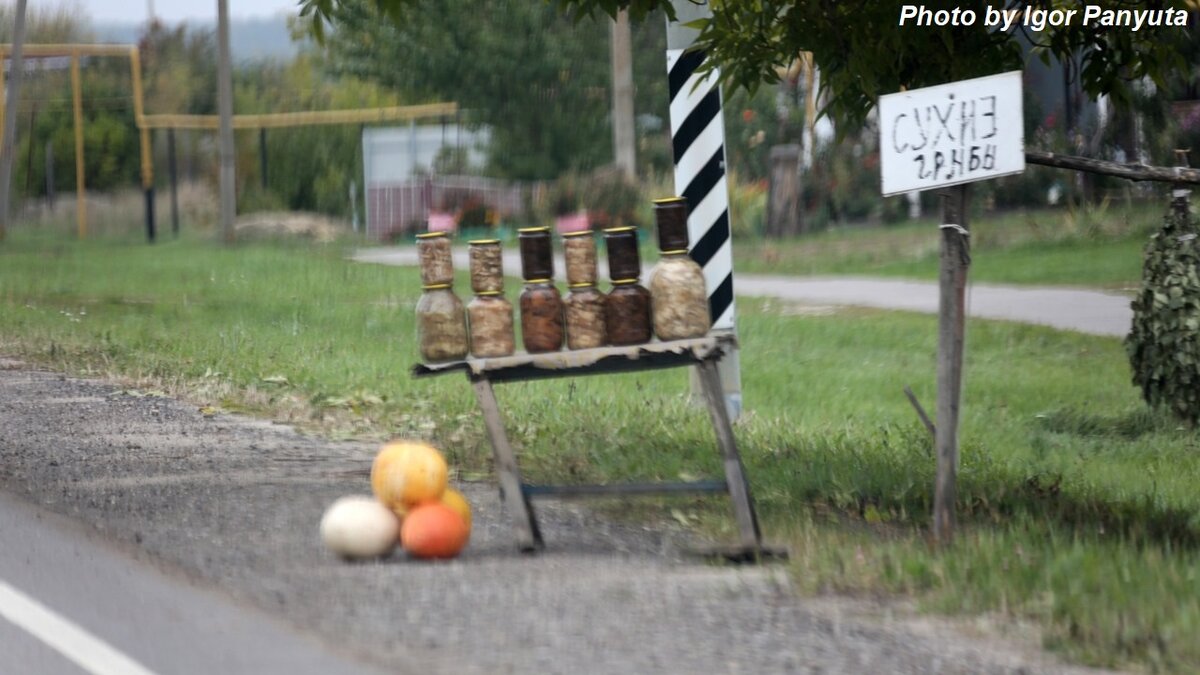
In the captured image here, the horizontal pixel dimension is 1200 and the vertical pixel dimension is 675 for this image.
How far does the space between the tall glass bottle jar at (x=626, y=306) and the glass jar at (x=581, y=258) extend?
83 mm

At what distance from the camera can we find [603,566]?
626 centimetres

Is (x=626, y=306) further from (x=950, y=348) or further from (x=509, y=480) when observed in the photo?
(x=950, y=348)

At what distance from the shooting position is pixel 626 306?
665 centimetres

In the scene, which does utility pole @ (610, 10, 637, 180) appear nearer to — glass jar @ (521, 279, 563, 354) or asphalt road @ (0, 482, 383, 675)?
glass jar @ (521, 279, 563, 354)

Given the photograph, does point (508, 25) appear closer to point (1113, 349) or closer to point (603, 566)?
point (1113, 349)

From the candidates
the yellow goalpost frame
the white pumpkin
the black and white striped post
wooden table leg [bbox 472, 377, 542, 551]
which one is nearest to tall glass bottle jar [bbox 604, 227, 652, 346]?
wooden table leg [bbox 472, 377, 542, 551]

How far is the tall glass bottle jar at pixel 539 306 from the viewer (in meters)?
6.64

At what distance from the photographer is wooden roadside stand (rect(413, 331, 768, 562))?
6.51 metres

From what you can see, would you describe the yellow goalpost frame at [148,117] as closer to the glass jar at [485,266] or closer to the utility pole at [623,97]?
the utility pole at [623,97]

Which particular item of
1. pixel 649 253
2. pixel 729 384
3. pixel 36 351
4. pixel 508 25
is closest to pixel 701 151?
pixel 729 384

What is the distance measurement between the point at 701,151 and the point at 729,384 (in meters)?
1.34

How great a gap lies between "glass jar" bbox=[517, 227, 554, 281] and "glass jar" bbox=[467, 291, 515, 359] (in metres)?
0.23

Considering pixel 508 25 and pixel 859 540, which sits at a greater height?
pixel 508 25

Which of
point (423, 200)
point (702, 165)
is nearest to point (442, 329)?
point (702, 165)
